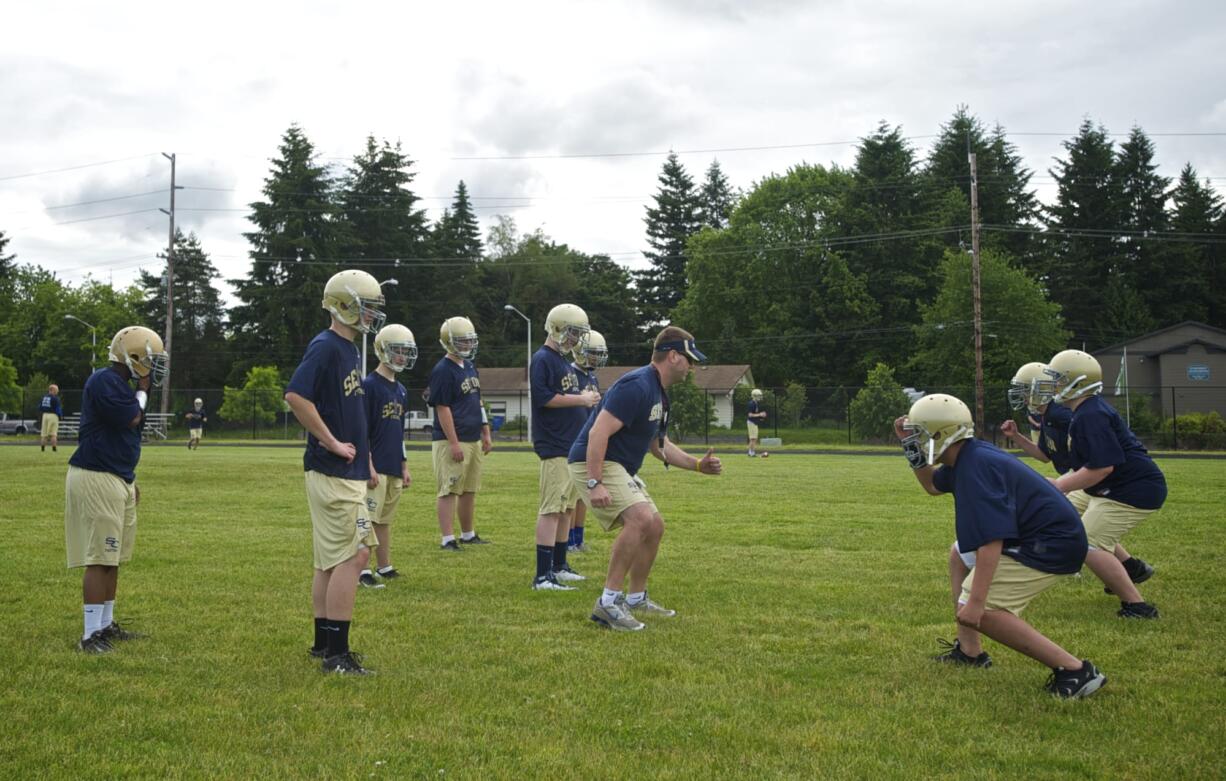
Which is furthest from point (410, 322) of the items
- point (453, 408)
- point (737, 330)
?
point (453, 408)

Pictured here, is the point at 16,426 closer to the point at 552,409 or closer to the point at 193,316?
the point at 193,316

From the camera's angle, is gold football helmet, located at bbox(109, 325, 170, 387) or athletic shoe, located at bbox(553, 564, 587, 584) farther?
athletic shoe, located at bbox(553, 564, 587, 584)

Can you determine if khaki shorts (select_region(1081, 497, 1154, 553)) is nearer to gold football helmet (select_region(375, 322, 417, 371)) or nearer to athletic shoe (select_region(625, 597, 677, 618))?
athletic shoe (select_region(625, 597, 677, 618))

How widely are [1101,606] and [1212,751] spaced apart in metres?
3.73

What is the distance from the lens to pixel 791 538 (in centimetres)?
1220

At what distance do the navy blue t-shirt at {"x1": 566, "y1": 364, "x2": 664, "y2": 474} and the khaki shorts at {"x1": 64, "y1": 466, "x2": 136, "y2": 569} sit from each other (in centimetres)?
346

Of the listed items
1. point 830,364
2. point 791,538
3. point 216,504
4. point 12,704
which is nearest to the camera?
point 12,704

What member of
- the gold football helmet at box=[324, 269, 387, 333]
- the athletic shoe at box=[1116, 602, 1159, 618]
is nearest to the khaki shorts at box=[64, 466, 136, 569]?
the gold football helmet at box=[324, 269, 387, 333]

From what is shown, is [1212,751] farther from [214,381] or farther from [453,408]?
[214,381]

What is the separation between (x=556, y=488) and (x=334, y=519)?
3619 millimetres

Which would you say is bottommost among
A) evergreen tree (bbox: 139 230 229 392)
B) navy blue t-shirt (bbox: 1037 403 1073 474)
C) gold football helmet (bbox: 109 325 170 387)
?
navy blue t-shirt (bbox: 1037 403 1073 474)

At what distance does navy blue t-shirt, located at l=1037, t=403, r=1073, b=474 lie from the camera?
8203 mm

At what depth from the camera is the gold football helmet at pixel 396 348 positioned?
30.0 feet

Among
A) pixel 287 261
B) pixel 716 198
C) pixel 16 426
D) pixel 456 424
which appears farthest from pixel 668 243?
pixel 456 424
